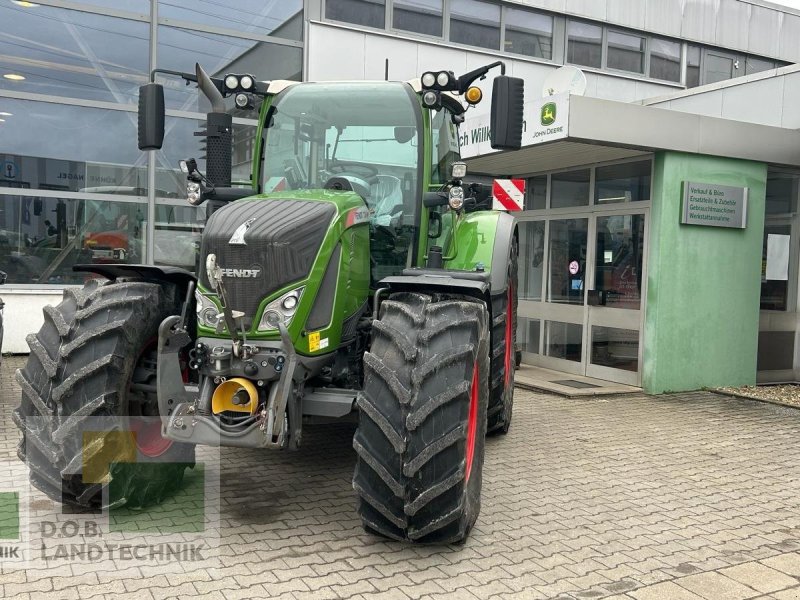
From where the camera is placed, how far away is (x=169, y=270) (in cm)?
469

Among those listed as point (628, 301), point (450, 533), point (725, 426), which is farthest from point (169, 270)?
point (628, 301)

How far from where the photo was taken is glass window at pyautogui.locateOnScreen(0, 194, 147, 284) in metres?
10.1

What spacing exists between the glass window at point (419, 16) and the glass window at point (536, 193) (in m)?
3.53

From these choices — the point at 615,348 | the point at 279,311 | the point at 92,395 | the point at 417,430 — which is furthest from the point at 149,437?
the point at 615,348

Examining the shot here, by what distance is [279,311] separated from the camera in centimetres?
403

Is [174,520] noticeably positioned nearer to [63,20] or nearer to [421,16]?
[63,20]

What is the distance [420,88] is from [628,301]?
518cm

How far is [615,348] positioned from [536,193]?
2.70 meters

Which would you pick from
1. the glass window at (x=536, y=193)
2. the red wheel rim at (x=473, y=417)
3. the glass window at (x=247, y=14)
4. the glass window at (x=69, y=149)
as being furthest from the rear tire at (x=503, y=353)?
the glass window at (x=247, y=14)

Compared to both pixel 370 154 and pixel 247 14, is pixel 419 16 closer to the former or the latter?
pixel 247 14

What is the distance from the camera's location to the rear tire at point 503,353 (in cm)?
600

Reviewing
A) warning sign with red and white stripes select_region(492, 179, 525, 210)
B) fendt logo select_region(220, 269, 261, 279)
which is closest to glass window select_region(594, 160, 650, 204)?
warning sign with red and white stripes select_region(492, 179, 525, 210)

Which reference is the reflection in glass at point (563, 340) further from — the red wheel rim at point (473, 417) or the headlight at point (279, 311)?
the headlight at point (279, 311)

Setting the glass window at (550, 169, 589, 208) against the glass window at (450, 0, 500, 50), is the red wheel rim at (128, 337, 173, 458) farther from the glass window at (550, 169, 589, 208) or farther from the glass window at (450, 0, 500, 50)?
the glass window at (450, 0, 500, 50)
